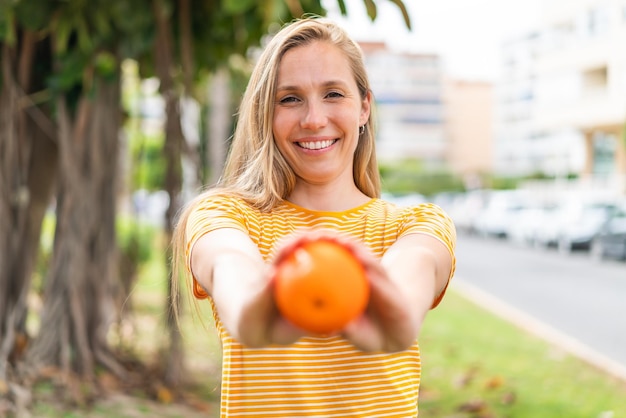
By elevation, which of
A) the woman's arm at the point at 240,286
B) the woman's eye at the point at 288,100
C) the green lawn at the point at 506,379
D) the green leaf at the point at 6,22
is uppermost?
the green leaf at the point at 6,22

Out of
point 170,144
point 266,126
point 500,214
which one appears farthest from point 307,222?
point 500,214

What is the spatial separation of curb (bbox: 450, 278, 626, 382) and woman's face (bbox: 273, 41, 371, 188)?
17.8ft

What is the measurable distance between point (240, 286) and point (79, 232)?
4143 mm

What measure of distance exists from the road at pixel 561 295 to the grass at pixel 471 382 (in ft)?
1.19

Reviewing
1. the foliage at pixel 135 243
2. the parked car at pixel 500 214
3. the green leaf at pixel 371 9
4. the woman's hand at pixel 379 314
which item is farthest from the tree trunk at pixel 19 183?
A: the parked car at pixel 500 214

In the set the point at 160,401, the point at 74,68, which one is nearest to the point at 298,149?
the point at 74,68

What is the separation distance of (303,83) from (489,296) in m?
11.0

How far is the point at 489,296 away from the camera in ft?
40.4

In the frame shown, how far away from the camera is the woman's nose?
167 centimetres

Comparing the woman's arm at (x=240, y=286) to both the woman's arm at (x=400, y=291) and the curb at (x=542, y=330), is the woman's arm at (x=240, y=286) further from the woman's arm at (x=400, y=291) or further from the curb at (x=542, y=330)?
the curb at (x=542, y=330)

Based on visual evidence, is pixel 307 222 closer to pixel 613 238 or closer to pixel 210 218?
pixel 210 218

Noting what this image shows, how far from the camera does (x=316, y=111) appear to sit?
1.67 metres

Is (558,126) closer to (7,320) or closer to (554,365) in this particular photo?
(554,365)

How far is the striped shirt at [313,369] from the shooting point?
161 centimetres
